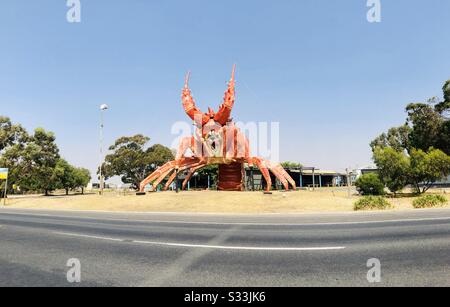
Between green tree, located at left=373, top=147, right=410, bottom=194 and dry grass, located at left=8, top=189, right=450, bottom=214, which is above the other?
green tree, located at left=373, top=147, right=410, bottom=194

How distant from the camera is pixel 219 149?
31203 millimetres

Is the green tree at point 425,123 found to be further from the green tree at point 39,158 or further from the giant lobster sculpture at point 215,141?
the green tree at point 39,158

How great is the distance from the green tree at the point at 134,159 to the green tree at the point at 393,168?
142ft

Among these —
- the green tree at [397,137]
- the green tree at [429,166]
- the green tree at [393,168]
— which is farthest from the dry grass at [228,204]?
the green tree at [397,137]

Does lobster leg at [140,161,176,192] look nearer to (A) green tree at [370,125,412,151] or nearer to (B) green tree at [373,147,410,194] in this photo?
(B) green tree at [373,147,410,194]

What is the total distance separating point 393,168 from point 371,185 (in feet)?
9.46

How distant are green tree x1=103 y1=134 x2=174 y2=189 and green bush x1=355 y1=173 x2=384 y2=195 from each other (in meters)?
41.3

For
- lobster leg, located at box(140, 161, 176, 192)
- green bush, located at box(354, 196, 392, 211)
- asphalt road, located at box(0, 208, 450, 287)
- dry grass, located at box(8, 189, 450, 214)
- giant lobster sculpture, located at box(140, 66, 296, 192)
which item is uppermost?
giant lobster sculpture, located at box(140, 66, 296, 192)

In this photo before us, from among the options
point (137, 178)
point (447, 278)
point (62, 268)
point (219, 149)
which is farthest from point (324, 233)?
point (137, 178)

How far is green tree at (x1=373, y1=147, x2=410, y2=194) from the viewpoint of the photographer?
2836 centimetres

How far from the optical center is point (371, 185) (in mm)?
30578

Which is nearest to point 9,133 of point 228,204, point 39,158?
point 39,158

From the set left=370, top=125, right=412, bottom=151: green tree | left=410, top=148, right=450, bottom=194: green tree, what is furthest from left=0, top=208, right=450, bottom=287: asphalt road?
left=370, top=125, right=412, bottom=151: green tree
